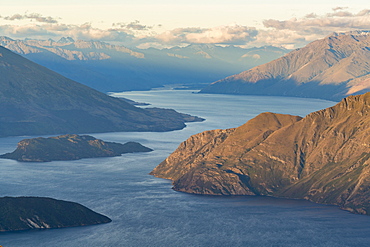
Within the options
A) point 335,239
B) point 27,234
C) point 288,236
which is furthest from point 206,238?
point 27,234

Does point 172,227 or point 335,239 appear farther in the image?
point 172,227

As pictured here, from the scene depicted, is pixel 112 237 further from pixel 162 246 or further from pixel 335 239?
pixel 335 239

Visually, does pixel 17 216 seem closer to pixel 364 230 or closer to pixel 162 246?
pixel 162 246

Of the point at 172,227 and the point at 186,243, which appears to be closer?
the point at 186,243

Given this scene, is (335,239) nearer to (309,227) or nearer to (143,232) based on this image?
(309,227)

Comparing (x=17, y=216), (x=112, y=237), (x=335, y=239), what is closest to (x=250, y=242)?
(x=335, y=239)

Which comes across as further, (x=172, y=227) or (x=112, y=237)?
(x=172, y=227)

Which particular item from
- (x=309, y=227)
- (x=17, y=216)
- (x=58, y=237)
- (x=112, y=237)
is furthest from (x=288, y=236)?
(x=17, y=216)
